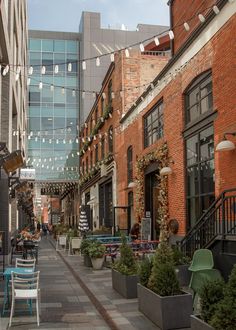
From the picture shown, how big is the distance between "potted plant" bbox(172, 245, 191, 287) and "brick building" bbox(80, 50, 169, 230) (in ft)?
36.5

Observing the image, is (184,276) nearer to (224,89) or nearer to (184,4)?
(224,89)

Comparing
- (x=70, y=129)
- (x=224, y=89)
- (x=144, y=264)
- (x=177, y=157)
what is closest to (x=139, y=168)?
(x=177, y=157)

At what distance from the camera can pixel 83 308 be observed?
31.8 ft

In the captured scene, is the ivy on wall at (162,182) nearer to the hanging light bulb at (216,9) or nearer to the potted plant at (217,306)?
the hanging light bulb at (216,9)

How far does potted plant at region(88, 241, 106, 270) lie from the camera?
16016 mm

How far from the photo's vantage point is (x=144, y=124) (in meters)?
22.3

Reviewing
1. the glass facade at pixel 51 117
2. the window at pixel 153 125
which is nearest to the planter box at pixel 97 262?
the window at pixel 153 125

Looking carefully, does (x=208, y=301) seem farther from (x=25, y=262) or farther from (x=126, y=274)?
(x=25, y=262)

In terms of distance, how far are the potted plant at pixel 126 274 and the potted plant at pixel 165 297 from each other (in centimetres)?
173

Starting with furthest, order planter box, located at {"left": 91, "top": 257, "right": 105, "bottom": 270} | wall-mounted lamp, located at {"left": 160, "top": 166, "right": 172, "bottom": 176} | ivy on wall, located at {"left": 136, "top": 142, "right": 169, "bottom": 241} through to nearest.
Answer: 1. ivy on wall, located at {"left": 136, "top": 142, "right": 169, "bottom": 241}
2. wall-mounted lamp, located at {"left": 160, "top": 166, "right": 172, "bottom": 176}
3. planter box, located at {"left": 91, "top": 257, "right": 105, "bottom": 270}

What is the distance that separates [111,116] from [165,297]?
75.6 feet

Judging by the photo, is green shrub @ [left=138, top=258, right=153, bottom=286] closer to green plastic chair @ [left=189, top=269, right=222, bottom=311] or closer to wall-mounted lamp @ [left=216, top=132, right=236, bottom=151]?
green plastic chair @ [left=189, top=269, right=222, bottom=311]

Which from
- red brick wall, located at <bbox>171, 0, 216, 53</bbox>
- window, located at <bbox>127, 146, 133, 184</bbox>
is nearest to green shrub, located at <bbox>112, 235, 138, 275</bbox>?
red brick wall, located at <bbox>171, 0, 216, 53</bbox>

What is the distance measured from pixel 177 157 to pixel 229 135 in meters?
4.44
